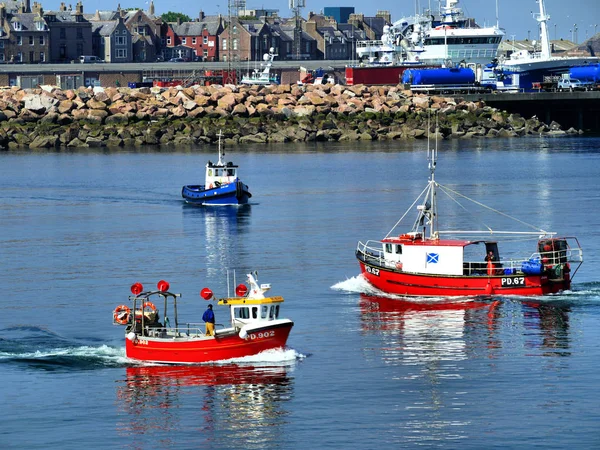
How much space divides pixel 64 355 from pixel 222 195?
150 feet

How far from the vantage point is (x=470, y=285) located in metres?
50.9

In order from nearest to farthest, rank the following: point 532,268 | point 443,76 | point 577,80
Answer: point 532,268
point 443,76
point 577,80

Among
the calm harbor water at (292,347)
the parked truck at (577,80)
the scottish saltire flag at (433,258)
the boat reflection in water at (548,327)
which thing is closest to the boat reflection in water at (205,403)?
the calm harbor water at (292,347)

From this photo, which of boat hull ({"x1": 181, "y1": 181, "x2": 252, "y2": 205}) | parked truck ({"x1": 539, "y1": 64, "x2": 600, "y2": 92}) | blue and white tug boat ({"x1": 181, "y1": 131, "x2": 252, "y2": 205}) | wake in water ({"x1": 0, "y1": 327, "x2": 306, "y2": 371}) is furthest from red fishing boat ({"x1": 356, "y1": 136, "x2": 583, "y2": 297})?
parked truck ({"x1": 539, "y1": 64, "x2": 600, "y2": 92})

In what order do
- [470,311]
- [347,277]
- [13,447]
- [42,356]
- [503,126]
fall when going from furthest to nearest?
1. [503,126]
2. [347,277]
3. [470,311]
4. [42,356]
5. [13,447]

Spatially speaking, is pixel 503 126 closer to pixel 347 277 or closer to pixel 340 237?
pixel 340 237

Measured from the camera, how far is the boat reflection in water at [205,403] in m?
34.7

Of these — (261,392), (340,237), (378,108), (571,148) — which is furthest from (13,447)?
(378,108)

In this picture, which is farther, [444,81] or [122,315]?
[444,81]

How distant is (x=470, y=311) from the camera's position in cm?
4897

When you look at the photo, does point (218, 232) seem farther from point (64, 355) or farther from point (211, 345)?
point (211, 345)

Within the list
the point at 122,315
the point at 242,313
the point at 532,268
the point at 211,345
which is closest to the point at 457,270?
the point at 532,268

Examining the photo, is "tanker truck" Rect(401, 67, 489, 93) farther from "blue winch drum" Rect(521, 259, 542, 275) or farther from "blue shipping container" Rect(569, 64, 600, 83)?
"blue winch drum" Rect(521, 259, 542, 275)

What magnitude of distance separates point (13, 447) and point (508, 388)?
1554 centimetres
